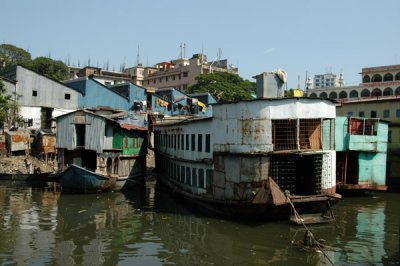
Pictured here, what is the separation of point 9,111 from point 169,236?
28.7 meters

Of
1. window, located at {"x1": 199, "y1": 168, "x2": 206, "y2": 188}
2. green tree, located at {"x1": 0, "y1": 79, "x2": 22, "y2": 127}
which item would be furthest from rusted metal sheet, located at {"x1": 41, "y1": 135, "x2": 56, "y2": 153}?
window, located at {"x1": 199, "y1": 168, "x2": 206, "y2": 188}

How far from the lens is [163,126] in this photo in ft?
92.1

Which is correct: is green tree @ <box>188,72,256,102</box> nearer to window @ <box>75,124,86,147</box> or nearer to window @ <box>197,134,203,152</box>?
window @ <box>75,124,86,147</box>

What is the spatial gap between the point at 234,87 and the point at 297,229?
1857 inches

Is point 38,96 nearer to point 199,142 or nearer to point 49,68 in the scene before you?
point 49,68

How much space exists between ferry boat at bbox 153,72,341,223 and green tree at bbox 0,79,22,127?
23314mm

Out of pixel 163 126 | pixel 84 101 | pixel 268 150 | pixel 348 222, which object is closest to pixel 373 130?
pixel 348 222

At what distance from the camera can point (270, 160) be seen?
15992 millimetres


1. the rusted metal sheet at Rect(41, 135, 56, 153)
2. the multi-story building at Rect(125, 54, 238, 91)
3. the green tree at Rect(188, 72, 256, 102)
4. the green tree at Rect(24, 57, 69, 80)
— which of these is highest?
the multi-story building at Rect(125, 54, 238, 91)

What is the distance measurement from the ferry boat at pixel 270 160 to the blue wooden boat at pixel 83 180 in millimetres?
7824

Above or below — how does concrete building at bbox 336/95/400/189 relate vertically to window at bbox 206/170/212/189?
above

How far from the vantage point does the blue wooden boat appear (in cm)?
2286

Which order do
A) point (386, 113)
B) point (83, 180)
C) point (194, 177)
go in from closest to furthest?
1. point (194, 177)
2. point (83, 180)
3. point (386, 113)

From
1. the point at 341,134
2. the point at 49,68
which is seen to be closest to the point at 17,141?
the point at 341,134
